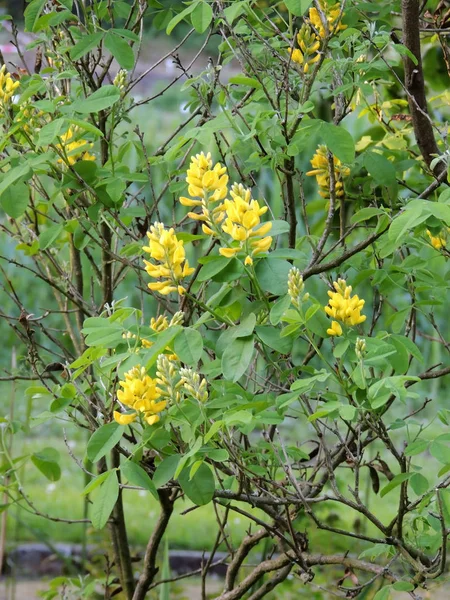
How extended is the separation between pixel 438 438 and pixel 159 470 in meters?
0.49

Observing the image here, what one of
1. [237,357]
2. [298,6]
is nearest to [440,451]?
[237,357]

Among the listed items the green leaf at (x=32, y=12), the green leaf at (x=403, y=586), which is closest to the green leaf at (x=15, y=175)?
the green leaf at (x=32, y=12)

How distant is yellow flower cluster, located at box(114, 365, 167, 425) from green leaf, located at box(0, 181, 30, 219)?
0.51 metres

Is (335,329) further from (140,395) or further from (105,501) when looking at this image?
(105,501)

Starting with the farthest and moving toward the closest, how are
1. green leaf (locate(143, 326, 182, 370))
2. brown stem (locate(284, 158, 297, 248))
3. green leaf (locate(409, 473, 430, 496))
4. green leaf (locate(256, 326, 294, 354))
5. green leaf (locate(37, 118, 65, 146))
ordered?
brown stem (locate(284, 158, 297, 248)) < green leaf (locate(409, 473, 430, 496)) < green leaf (locate(37, 118, 65, 146)) < green leaf (locate(256, 326, 294, 354)) < green leaf (locate(143, 326, 182, 370))

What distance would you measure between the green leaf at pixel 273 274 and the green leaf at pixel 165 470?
1.06 ft

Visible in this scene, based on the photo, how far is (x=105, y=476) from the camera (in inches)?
54.3

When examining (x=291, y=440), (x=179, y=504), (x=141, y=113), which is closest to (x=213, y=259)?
(x=179, y=504)

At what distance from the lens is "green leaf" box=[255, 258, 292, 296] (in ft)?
4.23

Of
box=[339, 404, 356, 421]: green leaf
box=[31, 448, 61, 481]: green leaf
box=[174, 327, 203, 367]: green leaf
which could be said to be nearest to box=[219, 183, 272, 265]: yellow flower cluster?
box=[174, 327, 203, 367]: green leaf

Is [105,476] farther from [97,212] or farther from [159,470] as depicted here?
[97,212]

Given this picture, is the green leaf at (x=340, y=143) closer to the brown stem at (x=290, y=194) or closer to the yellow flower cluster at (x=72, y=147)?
the brown stem at (x=290, y=194)

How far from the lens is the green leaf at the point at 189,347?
1.25 meters

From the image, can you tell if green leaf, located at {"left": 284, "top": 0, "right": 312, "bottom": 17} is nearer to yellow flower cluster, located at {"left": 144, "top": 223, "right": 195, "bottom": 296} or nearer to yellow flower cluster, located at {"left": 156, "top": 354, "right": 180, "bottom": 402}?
yellow flower cluster, located at {"left": 144, "top": 223, "right": 195, "bottom": 296}
